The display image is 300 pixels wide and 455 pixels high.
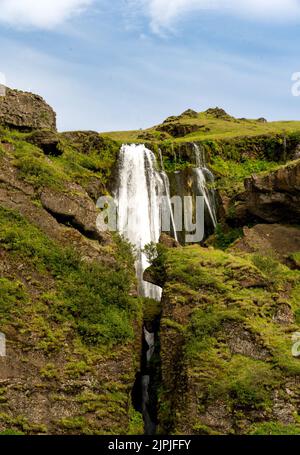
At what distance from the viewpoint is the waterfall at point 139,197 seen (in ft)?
129

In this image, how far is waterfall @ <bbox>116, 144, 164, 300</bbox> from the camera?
129 ft

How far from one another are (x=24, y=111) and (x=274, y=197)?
17.5m

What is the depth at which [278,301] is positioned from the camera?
981 inches

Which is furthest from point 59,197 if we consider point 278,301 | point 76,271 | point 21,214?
point 278,301

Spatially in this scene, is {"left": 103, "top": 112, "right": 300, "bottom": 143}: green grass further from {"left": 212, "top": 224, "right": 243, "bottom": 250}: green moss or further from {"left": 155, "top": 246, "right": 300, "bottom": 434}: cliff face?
{"left": 155, "top": 246, "right": 300, "bottom": 434}: cliff face

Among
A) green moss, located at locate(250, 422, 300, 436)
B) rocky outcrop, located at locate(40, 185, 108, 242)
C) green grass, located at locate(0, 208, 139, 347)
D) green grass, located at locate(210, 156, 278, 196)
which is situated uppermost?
green grass, located at locate(210, 156, 278, 196)

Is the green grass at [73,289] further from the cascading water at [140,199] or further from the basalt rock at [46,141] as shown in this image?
the cascading water at [140,199]

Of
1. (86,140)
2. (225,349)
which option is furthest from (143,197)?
(225,349)

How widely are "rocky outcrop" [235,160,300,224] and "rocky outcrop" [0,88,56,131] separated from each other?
1469 cm

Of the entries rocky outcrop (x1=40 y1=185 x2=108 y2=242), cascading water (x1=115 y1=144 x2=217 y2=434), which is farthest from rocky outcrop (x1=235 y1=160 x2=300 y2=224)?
rocky outcrop (x1=40 y1=185 x2=108 y2=242)

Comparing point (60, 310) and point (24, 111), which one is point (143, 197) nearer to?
point (24, 111)

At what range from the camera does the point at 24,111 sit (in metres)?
37.9

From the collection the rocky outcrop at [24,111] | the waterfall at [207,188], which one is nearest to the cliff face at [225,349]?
the waterfall at [207,188]
